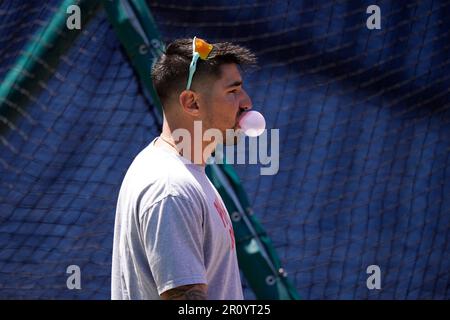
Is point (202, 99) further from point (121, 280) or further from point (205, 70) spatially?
point (121, 280)

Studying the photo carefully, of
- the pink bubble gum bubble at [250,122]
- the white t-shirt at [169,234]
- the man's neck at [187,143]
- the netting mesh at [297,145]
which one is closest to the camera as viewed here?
the white t-shirt at [169,234]

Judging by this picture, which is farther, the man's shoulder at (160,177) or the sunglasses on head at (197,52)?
the sunglasses on head at (197,52)

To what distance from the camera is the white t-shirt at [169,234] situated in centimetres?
243

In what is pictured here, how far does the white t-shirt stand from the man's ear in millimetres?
119

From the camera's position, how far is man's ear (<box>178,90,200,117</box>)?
2.70m

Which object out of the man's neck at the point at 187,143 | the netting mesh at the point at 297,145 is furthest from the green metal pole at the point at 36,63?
the man's neck at the point at 187,143

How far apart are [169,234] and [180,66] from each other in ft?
1.59

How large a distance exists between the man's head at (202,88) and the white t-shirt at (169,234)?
0.12 m

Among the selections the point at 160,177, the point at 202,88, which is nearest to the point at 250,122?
the point at 202,88

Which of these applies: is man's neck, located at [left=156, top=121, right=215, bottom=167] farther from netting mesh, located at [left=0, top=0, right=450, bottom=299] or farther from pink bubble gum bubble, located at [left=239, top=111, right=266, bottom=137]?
netting mesh, located at [left=0, top=0, right=450, bottom=299]

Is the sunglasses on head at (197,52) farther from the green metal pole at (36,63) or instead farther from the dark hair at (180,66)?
the green metal pole at (36,63)

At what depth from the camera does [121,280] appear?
8.54 feet

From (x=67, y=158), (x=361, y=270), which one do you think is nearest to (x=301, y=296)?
(x=361, y=270)

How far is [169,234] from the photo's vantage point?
2424 millimetres
